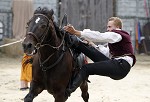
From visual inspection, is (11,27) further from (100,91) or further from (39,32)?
(39,32)

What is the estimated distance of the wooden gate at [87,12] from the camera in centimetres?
1619

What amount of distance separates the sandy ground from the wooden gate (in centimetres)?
473

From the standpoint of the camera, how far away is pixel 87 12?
1634 cm

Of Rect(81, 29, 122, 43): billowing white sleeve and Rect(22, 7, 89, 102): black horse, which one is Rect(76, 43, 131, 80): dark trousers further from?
Rect(81, 29, 122, 43): billowing white sleeve

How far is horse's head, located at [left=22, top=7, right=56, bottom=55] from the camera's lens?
3.91m

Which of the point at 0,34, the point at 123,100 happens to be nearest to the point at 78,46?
the point at 123,100

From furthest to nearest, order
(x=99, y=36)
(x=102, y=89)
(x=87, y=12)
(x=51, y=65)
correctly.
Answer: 1. (x=87, y=12)
2. (x=102, y=89)
3. (x=51, y=65)
4. (x=99, y=36)

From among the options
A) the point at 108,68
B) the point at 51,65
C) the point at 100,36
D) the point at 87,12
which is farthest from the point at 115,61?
the point at 87,12

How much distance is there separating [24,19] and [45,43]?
34.9 feet

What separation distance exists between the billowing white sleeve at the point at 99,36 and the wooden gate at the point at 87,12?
11.6 metres

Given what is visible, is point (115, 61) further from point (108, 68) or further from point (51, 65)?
point (51, 65)

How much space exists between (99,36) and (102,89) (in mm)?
4118

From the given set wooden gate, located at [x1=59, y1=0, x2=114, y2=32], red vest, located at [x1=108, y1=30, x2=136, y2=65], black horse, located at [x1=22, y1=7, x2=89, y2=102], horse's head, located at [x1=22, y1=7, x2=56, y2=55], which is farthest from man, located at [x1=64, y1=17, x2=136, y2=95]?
wooden gate, located at [x1=59, y1=0, x2=114, y2=32]

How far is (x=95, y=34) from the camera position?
449 centimetres
